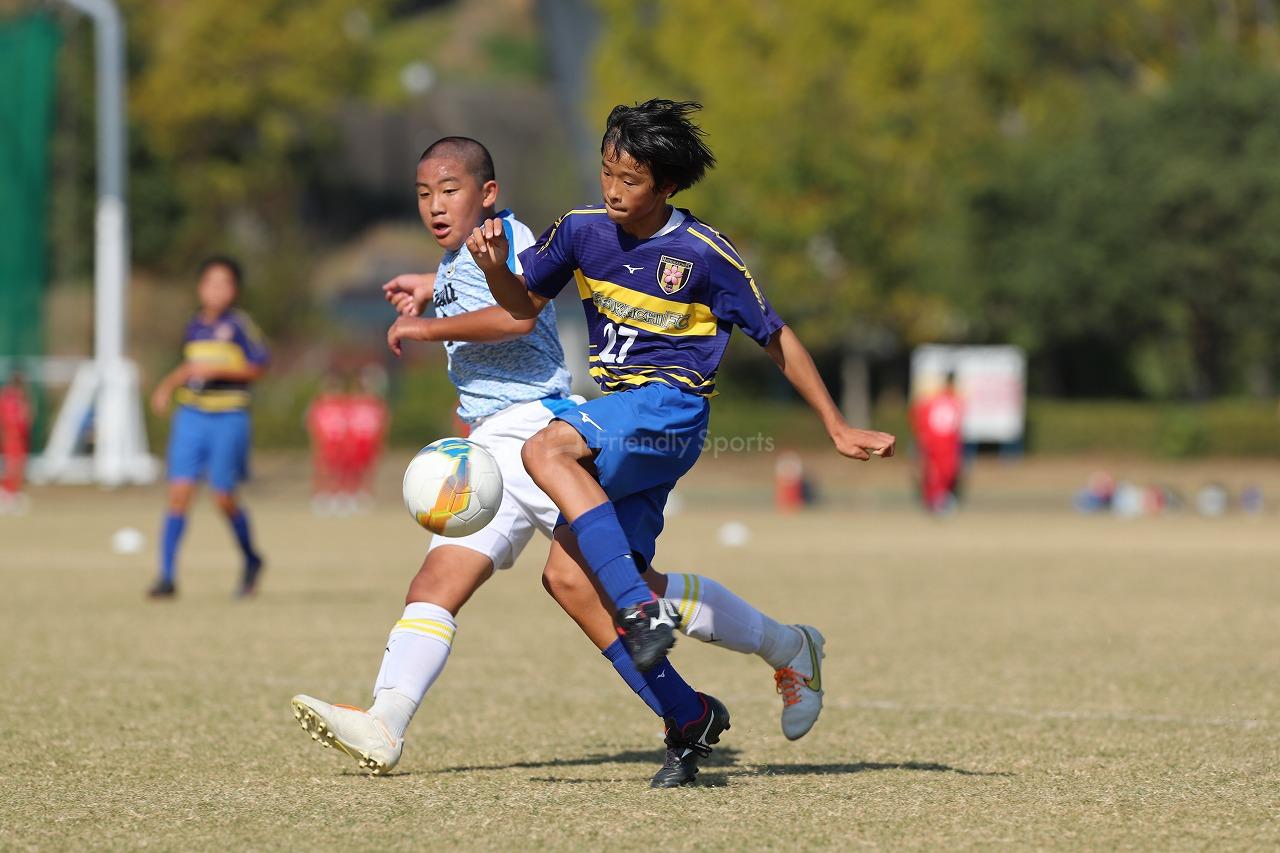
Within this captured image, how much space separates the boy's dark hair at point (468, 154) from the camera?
636cm

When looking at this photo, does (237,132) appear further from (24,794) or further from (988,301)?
(24,794)

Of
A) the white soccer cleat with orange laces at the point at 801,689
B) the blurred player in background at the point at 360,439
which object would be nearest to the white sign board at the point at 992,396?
the blurred player in background at the point at 360,439

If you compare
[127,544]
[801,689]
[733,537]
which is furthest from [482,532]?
[733,537]

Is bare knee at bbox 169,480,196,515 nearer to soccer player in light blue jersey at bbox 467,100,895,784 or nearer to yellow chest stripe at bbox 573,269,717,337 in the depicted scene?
soccer player in light blue jersey at bbox 467,100,895,784

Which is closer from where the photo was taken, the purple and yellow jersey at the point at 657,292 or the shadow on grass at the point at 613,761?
the purple and yellow jersey at the point at 657,292

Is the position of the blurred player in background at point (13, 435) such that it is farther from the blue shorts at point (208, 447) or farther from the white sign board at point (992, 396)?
the white sign board at point (992, 396)

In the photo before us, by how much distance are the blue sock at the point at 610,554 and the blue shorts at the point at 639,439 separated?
0.47 ft

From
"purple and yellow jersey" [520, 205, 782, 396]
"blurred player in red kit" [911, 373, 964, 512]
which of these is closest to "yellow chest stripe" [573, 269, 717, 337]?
"purple and yellow jersey" [520, 205, 782, 396]

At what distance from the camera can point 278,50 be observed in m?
69.2

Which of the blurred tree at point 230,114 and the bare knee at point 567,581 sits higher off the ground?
the blurred tree at point 230,114

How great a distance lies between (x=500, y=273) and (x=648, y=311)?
18.7 inches

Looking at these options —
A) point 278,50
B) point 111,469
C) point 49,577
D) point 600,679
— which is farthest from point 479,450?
point 278,50

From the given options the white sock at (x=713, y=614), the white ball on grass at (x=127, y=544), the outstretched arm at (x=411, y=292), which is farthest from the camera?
the white ball on grass at (x=127, y=544)

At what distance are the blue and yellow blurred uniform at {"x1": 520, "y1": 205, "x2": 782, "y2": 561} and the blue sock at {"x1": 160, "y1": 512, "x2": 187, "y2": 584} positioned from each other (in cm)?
763
